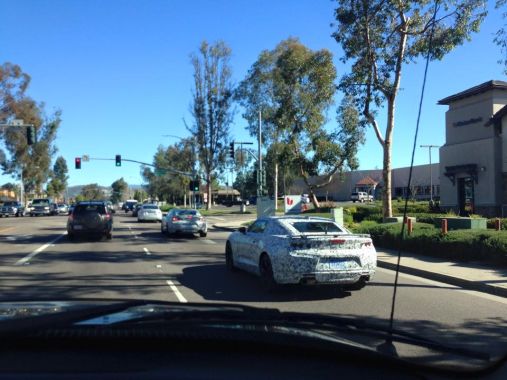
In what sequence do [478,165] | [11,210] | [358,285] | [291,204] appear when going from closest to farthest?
[358,285], [291,204], [478,165], [11,210]

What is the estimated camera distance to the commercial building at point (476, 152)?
30203 millimetres

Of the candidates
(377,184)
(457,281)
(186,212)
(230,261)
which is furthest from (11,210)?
(457,281)

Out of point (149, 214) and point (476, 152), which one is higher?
point (476, 152)

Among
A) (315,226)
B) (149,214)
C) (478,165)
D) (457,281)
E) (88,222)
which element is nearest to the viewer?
(457,281)

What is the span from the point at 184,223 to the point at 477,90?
18.7 meters

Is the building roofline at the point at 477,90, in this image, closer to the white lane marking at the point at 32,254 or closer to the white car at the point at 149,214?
the white car at the point at 149,214

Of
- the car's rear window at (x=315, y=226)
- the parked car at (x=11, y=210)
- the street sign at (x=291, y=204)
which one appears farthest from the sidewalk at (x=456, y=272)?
the parked car at (x=11, y=210)

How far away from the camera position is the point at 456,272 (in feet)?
41.1

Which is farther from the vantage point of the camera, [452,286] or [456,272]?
[456,272]

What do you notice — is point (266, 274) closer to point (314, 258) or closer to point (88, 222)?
point (314, 258)

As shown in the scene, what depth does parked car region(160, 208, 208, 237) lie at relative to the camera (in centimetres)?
2553

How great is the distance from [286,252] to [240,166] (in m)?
64.4

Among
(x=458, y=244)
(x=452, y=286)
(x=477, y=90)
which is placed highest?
(x=477, y=90)

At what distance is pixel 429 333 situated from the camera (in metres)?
7.17
